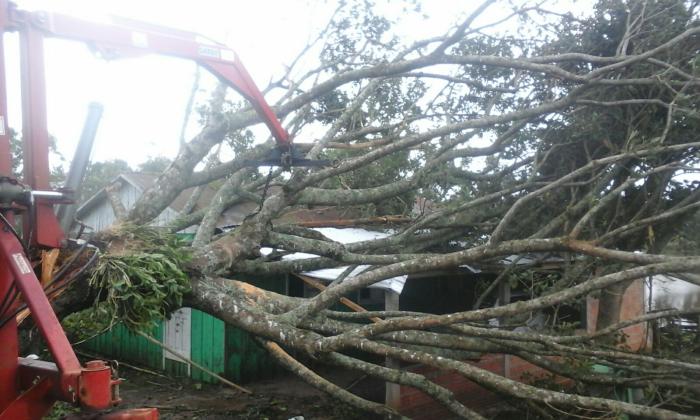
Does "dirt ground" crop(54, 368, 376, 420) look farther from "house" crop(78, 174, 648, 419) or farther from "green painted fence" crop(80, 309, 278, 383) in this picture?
"house" crop(78, 174, 648, 419)

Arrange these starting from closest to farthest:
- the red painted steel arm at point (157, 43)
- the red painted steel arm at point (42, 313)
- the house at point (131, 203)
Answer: the red painted steel arm at point (42, 313) < the red painted steel arm at point (157, 43) < the house at point (131, 203)

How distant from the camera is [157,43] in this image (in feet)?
13.3

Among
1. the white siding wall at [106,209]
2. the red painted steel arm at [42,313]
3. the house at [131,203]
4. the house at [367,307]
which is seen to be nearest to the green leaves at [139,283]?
the red painted steel arm at [42,313]

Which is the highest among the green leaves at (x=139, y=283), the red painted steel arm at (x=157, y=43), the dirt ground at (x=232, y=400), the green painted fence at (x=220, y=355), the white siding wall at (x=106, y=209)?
the red painted steel arm at (x=157, y=43)

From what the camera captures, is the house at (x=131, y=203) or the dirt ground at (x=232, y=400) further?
the house at (x=131, y=203)

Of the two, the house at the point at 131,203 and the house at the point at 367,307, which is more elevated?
the house at the point at 131,203

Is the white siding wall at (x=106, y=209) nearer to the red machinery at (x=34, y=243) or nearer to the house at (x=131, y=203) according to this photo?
the house at (x=131, y=203)

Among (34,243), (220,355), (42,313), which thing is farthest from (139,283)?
(220,355)

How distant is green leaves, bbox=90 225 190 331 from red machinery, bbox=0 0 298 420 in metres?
0.83

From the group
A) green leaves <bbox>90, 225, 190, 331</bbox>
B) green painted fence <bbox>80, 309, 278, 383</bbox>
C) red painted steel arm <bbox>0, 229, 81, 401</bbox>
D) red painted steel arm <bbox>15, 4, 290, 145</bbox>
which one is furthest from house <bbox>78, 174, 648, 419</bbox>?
red painted steel arm <bbox>0, 229, 81, 401</bbox>

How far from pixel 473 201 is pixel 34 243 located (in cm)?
510

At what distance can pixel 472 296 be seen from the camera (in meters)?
13.6

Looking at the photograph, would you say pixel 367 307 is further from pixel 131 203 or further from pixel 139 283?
pixel 139 283

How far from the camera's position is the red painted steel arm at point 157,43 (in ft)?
11.5
